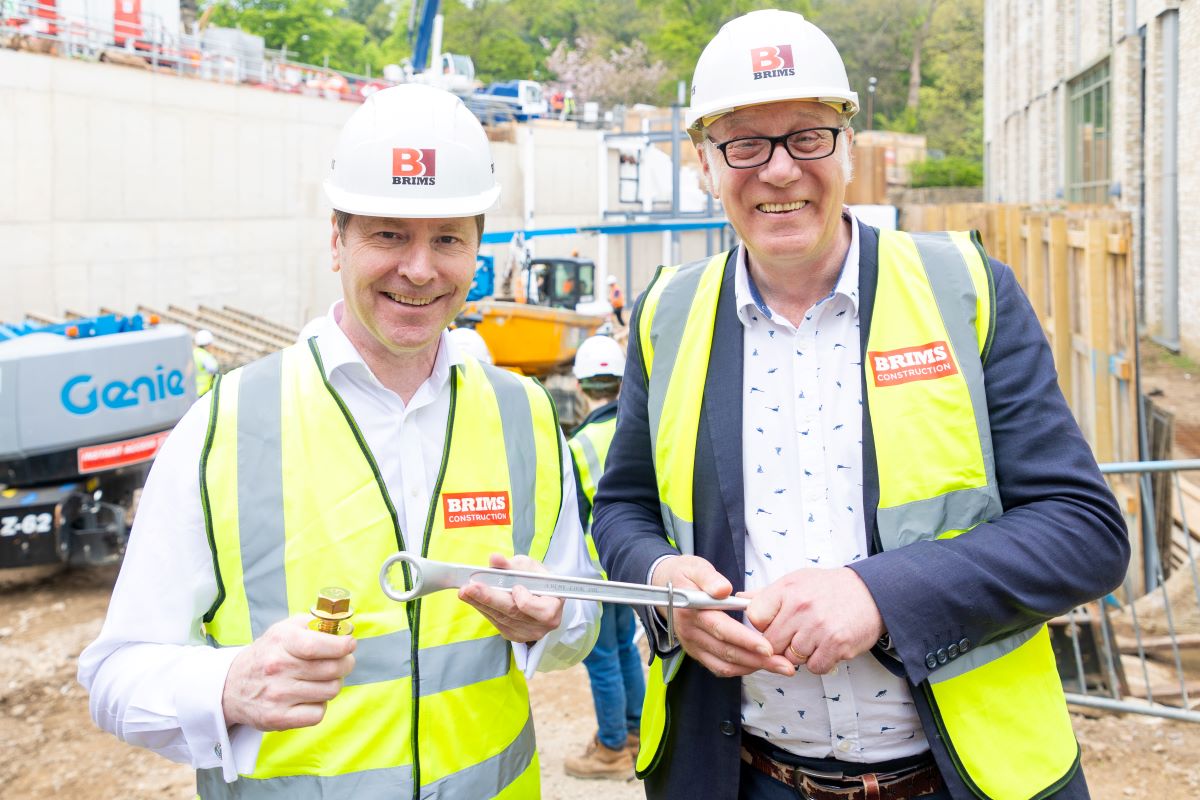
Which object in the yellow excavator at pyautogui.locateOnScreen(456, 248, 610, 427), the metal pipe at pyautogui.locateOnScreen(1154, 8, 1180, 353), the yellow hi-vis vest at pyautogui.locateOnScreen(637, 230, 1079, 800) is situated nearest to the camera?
the yellow hi-vis vest at pyautogui.locateOnScreen(637, 230, 1079, 800)

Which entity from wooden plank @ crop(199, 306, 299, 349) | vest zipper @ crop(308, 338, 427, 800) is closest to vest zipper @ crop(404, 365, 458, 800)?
vest zipper @ crop(308, 338, 427, 800)

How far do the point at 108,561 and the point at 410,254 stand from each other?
7.52 m

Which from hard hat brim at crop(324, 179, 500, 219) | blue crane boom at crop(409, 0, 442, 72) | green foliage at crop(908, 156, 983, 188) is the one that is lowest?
hard hat brim at crop(324, 179, 500, 219)

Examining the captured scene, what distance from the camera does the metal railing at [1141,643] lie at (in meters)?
5.92

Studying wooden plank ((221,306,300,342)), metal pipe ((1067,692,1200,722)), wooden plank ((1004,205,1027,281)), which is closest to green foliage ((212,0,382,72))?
wooden plank ((221,306,300,342))

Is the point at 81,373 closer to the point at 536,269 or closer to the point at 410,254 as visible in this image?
the point at 410,254

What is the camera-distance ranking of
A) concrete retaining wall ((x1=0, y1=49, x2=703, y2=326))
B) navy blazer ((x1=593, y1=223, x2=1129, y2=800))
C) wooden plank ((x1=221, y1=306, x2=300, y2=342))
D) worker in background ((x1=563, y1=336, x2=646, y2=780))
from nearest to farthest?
navy blazer ((x1=593, y1=223, x2=1129, y2=800))
worker in background ((x1=563, y1=336, x2=646, y2=780))
concrete retaining wall ((x1=0, y1=49, x2=703, y2=326))
wooden plank ((x1=221, y1=306, x2=300, y2=342))

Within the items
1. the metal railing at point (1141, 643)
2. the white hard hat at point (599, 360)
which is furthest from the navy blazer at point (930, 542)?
the metal railing at point (1141, 643)

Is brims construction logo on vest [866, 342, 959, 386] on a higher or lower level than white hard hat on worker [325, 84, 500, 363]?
lower

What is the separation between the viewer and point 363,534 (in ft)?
7.36

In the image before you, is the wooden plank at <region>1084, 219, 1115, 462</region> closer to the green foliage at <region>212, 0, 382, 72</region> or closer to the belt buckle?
the belt buckle

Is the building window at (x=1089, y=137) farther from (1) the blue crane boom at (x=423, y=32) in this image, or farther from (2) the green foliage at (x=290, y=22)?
(2) the green foliage at (x=290, y=22)

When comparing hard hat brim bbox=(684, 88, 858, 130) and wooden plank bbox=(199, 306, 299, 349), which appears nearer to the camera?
hard hat brim bbox=(684, 88, 858, 130)

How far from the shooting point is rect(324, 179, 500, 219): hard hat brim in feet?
7.34
